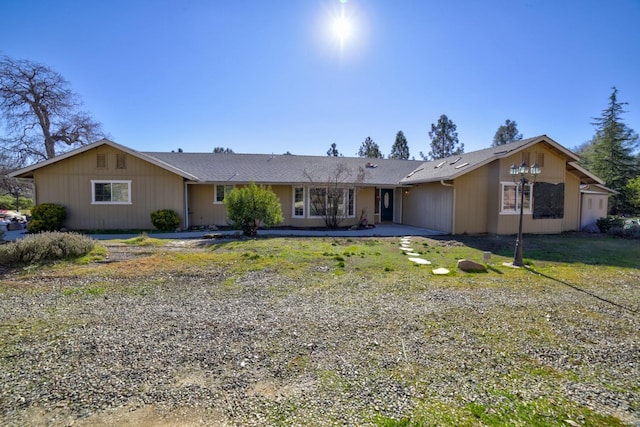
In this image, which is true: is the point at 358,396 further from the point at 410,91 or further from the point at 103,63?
the point at 103,63

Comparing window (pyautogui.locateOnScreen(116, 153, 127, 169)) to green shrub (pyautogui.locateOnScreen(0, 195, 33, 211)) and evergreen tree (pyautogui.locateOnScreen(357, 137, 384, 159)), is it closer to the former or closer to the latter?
green shrub (pyautogui.locateOnScreen(0, 195, 33, 211))

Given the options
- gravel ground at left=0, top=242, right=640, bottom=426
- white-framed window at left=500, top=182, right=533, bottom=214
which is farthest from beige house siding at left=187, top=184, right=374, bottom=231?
gravel ground at left=0, top=242, right=640, bottom=426

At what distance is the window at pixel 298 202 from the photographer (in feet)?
51.8

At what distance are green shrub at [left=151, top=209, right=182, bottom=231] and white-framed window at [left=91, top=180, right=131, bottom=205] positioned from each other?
5.07ft

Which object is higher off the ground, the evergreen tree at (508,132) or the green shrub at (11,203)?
the evergreen tree at (508,132)

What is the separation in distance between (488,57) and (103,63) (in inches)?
616

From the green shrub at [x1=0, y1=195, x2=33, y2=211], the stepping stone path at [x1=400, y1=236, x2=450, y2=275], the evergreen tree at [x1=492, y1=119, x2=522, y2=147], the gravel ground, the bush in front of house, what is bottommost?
the gravel ground

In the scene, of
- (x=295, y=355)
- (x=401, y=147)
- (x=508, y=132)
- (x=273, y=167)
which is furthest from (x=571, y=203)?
(x=508, y=132)

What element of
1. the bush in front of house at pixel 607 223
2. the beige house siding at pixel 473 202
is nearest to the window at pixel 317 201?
the beige house siding at pixel 473 202

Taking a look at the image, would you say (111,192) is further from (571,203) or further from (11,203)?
(11,203)

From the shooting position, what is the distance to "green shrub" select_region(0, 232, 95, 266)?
691cm

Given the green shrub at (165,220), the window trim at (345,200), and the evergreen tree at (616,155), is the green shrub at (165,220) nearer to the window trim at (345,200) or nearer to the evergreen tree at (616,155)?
the window trim at (345,200)

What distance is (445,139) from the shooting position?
41.8 meters

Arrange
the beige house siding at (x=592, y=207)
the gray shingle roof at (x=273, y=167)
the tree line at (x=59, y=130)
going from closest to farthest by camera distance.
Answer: the beige house siding at (x=592, y=207) < the gray shingle roof at (x=273, y=167) < the tree line at (x=59, y=130)
